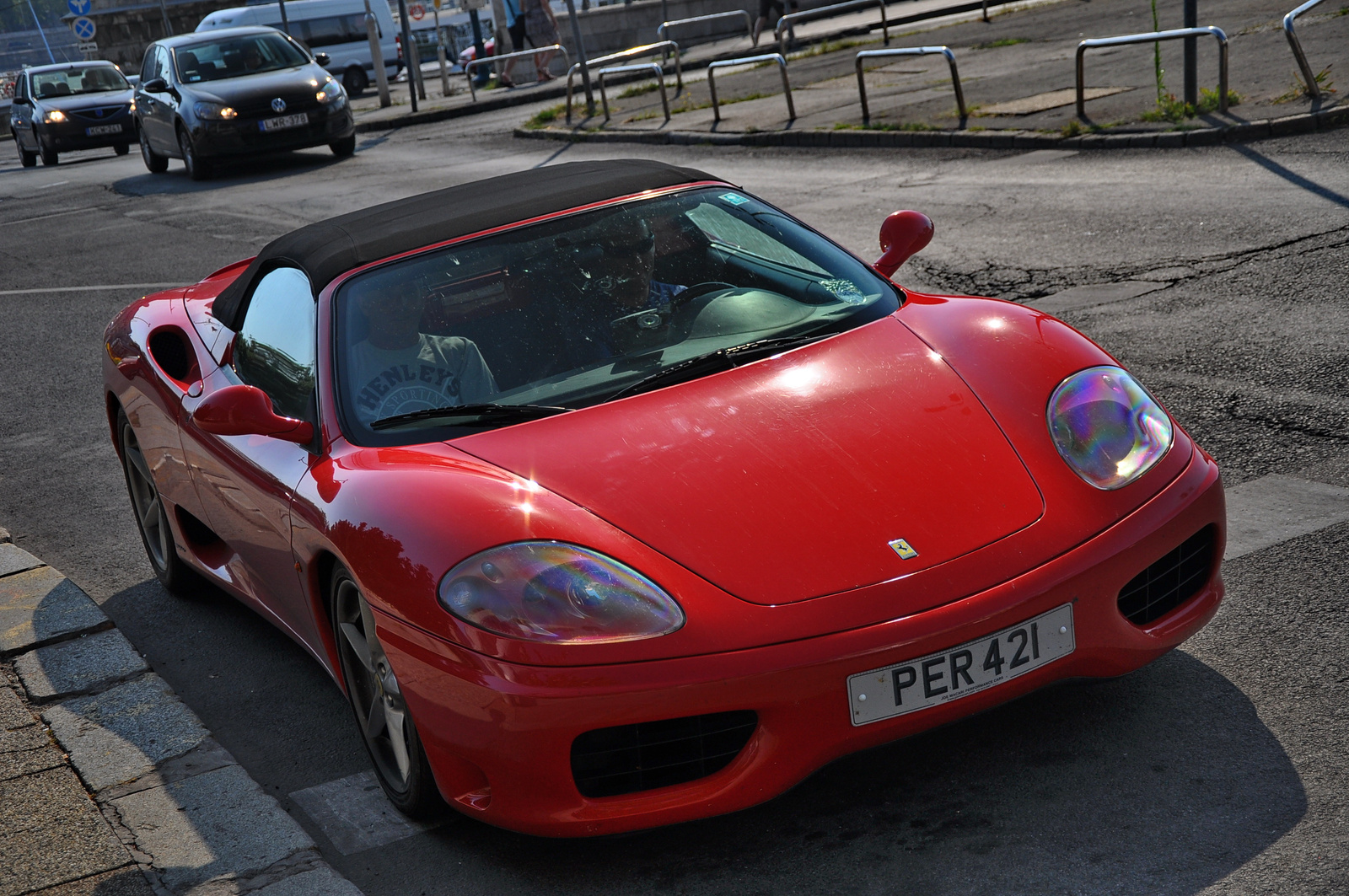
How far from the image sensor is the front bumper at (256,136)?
1756cm

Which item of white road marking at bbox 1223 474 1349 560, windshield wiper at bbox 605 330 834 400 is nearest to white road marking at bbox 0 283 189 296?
windshield wiper at bbox 605 330 834 400

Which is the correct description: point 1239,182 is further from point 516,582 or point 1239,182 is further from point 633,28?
point 633,28

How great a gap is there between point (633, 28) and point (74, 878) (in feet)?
110

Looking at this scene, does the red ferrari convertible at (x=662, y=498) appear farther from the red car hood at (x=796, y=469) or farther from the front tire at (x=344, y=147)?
the front tire at (x=344, y=147)

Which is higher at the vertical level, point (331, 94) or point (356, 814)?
point (331, 94)

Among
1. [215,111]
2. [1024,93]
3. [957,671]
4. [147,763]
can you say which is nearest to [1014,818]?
[957,671]

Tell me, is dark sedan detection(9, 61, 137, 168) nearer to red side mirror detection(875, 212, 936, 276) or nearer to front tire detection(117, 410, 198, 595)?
front tire detection(117, 410, 198, 595)

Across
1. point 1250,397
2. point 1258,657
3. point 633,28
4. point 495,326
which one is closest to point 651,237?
point 495,326

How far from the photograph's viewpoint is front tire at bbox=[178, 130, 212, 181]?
17.8 metres

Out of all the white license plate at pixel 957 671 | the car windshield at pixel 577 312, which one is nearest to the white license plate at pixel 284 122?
the car windshield at pixel 577 312

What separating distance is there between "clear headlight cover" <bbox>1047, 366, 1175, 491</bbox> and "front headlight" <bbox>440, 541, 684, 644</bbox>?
1015mm

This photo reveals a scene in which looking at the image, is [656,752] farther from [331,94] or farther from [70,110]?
[70,110]

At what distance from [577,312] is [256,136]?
15387 mm

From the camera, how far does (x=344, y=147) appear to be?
18844 millimetres
